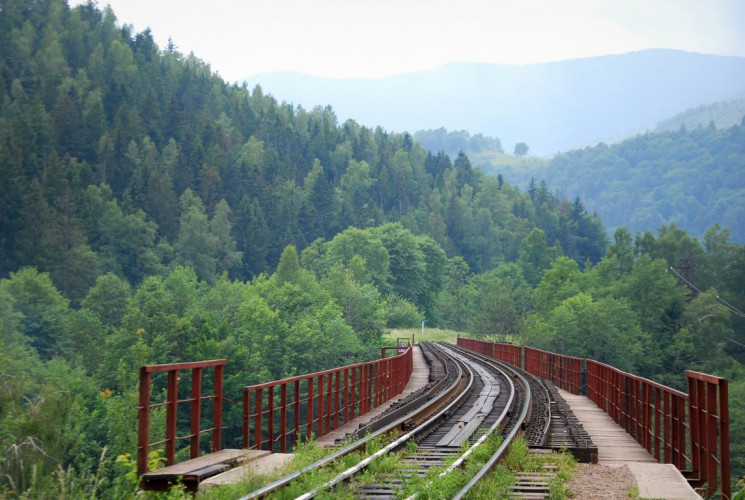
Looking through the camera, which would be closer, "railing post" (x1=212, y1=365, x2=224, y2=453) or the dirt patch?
the dirt patch

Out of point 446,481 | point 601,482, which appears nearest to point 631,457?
point 601,482

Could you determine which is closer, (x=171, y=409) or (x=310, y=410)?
(x=171, y=409)

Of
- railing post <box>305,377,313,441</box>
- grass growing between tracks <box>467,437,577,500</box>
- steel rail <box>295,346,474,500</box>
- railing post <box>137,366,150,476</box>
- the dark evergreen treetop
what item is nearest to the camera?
steel rail <box>295,346,474,500</box>

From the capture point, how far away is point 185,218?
5231 inches

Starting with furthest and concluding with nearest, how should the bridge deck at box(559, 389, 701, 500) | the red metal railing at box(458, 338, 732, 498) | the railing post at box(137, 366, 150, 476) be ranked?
the red metal railing at box(458, 338, 732, 498)
the bridge deck at box(559, 389, 701, 500)
the railing post at box(137, 366, 150, 476)

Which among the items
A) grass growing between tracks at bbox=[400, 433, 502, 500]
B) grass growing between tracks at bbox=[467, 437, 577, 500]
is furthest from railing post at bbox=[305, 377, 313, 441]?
grass growing between tracks at bbox=[400, 433, 502, 500]

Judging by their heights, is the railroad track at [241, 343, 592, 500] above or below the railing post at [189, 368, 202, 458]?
below

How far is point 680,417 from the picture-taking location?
37.8 ft

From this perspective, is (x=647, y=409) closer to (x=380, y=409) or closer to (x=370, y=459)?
(x=370, y=459)

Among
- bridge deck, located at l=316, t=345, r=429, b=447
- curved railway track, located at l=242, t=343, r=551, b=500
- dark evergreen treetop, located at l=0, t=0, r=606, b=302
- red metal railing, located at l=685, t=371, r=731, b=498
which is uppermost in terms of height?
dark evergreen treetop, located at l=0, t=0, r=606, b=302

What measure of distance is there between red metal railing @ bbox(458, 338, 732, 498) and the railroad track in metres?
1.47

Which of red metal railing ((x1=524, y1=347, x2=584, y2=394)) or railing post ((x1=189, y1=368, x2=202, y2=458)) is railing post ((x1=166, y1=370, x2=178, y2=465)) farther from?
red metal railing ((x1=524, y1=347, x2=584, y2=394))

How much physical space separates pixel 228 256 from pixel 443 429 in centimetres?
12172

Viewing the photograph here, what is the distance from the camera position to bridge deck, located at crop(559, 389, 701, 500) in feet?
28.2
